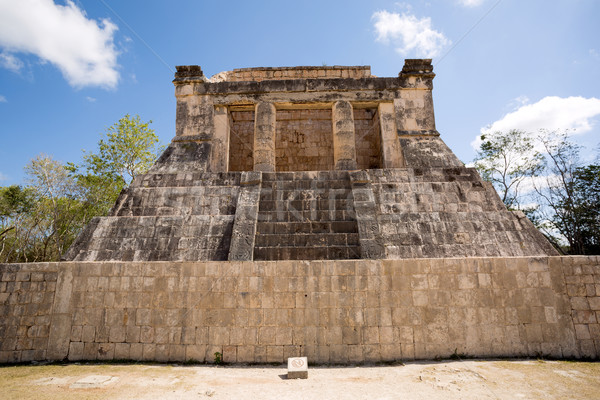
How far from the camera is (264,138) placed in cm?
1034

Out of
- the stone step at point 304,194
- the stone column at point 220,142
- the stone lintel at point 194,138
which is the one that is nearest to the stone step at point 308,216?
the stone step at point 304,194

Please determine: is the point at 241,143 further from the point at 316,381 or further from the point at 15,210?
the point at 15,210

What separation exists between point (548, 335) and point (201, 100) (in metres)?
11.3

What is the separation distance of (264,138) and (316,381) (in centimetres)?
755

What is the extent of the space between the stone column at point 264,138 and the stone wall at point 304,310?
4986 mm

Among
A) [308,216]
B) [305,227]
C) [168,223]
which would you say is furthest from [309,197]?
[168,223]

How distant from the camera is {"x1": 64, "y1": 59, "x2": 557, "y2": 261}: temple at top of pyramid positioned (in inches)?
265

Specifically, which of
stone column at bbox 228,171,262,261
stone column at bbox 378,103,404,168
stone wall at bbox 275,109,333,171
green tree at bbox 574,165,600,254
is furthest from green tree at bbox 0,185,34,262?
green tree at bbox 574,165,600,254

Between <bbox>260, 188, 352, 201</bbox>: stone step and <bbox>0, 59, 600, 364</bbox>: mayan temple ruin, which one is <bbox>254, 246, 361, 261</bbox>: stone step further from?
<bbox>260, 188, 352, 201</bbox>: stone step

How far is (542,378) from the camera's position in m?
4.65

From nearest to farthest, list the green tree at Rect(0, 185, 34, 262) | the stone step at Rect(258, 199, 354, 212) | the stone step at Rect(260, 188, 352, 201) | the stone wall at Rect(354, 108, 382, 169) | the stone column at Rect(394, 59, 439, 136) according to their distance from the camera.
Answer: the stone step at Rect(258, 199, 354, 212) < the stone step at Rect(260, 188, 352, 201) < the stone column at Rect(394, 59, 439, 136) < the stone wall at Rect(354, 108, 382, 169) < the green tree at Rect(0, 185, 34, 262)

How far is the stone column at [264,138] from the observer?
403 inches

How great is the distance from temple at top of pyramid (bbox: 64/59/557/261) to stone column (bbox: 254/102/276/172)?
0.04 metres

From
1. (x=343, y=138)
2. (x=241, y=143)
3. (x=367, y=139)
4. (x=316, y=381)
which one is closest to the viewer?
(x=316, y=381)
